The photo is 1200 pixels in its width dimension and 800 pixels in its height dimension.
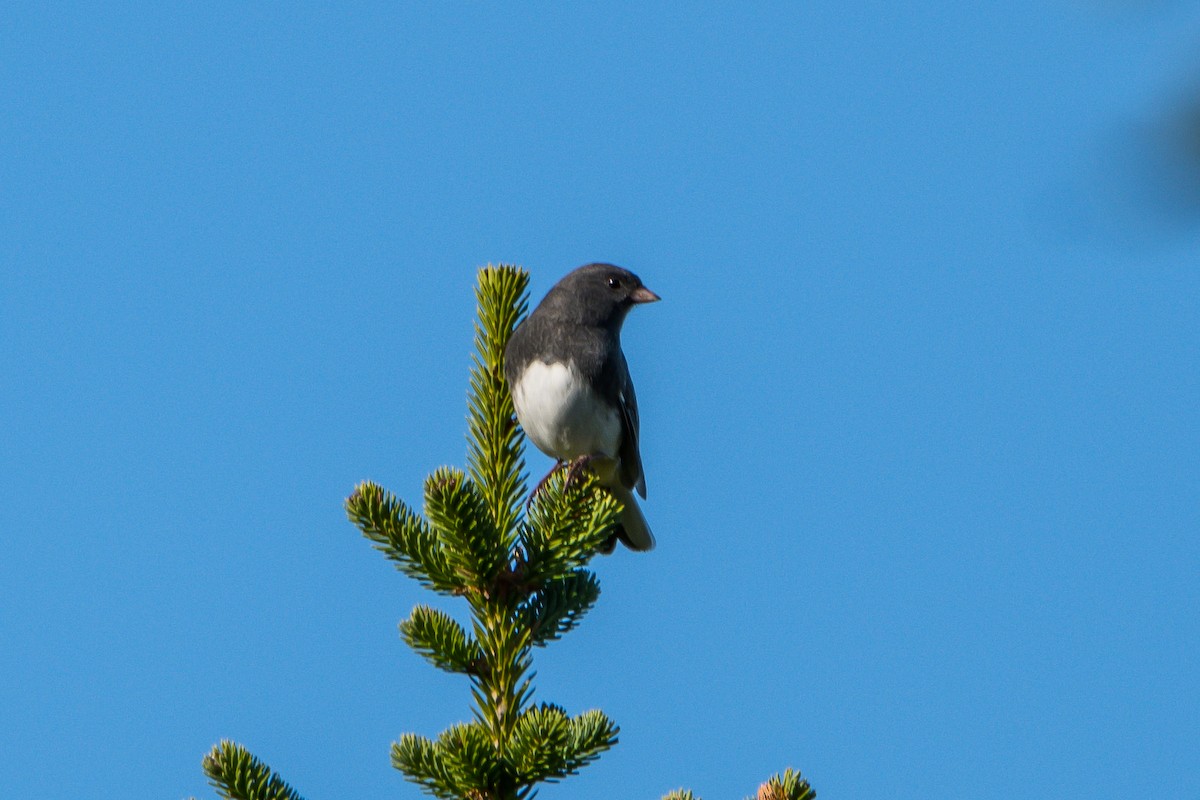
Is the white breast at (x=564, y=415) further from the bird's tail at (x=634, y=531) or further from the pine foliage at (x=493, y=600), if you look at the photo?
the pine foliage at (x=493, y=600)

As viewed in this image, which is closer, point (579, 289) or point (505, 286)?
point (505, 286)

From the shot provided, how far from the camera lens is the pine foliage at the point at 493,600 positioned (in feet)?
6.27

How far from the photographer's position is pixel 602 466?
4.40m

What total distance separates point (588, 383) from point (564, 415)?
0.69 ft

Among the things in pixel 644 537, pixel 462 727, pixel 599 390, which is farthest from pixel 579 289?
pixel 462 727

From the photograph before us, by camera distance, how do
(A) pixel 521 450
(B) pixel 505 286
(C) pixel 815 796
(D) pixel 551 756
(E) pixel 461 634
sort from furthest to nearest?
(B) pixel 505 286 < (A) pixel 521 450 < (E) pixel 461 634 < (D) pixel 551 756 < (C) pixel 815 796

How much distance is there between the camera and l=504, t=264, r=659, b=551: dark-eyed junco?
388 centimetres

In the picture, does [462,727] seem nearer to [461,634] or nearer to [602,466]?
[461,634]

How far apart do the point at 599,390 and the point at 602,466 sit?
38 cm

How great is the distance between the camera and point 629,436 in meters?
4.36

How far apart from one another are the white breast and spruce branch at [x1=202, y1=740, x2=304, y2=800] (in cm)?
184

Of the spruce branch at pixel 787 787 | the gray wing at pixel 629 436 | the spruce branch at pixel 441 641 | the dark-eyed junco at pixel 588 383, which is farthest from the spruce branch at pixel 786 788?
the gray wing at pixel 629 436

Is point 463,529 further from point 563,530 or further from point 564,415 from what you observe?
point 564,415

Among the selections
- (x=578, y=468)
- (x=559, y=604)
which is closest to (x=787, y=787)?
(x=559, y=604)
